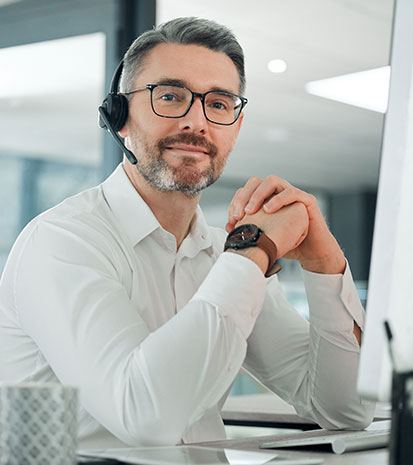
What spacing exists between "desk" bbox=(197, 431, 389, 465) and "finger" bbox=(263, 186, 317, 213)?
1.28ft

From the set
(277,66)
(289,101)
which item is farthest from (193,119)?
(289,101)

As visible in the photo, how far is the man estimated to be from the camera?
1001 millimetres

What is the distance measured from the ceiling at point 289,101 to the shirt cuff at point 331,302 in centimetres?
211

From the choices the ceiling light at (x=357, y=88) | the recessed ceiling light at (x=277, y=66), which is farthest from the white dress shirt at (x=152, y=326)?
the ceiling light at (x=357, y=88)

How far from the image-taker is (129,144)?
158 centimetres

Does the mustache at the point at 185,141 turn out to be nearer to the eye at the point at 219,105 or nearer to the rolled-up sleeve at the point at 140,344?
the eye at the point at 219,105

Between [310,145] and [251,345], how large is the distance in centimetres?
553

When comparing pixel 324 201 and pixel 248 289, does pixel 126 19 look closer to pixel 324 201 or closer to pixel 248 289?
pixel 248 289

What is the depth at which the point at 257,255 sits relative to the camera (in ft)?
3.60

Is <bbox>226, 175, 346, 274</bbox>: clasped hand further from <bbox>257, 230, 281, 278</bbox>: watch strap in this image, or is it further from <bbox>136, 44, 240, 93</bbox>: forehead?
<bbox>136, 44, 240, 93</bbox>: forehead

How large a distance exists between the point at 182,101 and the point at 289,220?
391mm

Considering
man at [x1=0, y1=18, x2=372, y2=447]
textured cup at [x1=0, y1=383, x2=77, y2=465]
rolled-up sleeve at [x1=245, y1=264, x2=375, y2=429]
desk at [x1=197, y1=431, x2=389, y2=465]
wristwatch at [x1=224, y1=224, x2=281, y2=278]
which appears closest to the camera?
textured cup at [x1=0, y1=383, x2=77, y2=465]

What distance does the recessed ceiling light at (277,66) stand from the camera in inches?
177

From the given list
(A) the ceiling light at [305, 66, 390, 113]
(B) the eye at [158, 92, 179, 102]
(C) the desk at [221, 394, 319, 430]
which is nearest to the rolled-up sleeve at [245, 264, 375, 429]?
(C) the desk at [221, 394, 319, 430]
